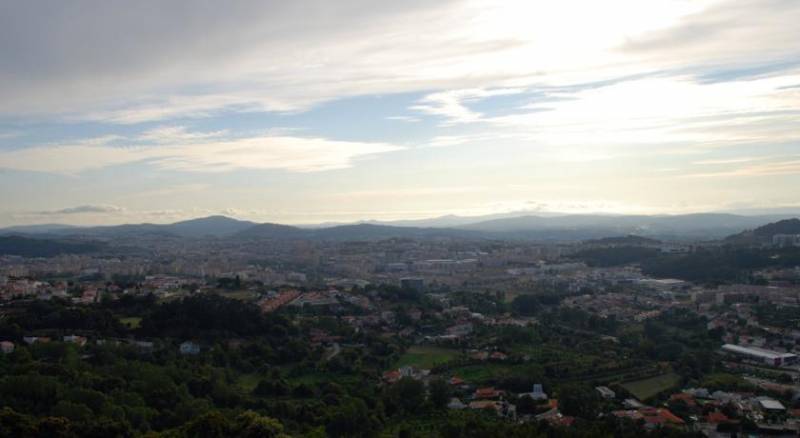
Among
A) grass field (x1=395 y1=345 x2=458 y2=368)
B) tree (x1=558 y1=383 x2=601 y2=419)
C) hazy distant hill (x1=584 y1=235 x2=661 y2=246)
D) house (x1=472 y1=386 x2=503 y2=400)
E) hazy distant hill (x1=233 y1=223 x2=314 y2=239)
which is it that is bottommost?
grass field (x1=395 y1=345 x2=458 y2=368)

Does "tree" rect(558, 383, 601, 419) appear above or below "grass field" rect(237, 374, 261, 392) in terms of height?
above

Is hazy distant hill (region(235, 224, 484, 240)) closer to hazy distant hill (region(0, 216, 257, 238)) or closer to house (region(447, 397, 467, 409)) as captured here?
hazy distant hill (region(0, 216, 257, 238))

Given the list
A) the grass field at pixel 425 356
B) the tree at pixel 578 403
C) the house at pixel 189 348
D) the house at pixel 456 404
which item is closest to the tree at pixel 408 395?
the house at pixel 456 404

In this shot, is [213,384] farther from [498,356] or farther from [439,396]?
[498,356]

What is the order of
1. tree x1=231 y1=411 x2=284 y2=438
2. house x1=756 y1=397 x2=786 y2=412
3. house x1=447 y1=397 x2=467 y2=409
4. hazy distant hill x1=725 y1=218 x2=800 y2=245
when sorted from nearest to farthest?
tree x1=231 y1=411 x2=284 y2=438 < house x1=756 y1=397 x2=786 y2=412 < house x1=447 y1=397 x2=467 y2=409 < hazy distant hill x1=725 y1=218 x2=800 y2=245

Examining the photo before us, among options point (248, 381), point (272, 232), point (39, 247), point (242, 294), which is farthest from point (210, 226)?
point (248, 381)

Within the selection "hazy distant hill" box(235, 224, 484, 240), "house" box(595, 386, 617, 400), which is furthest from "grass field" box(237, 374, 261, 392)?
"hazy distant hill" box(235, 224, 484, 240)
